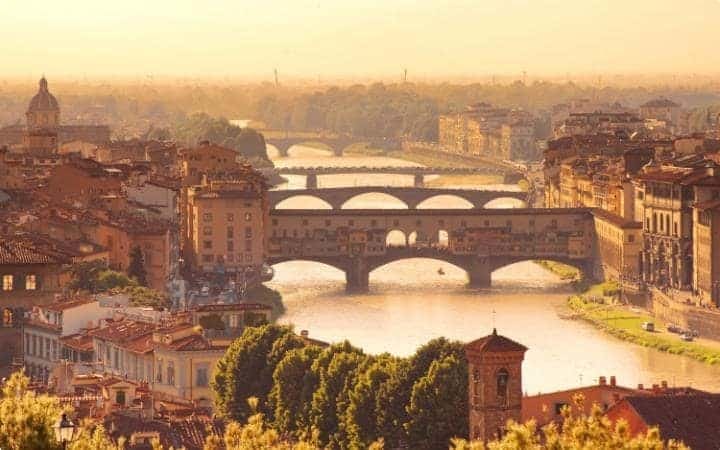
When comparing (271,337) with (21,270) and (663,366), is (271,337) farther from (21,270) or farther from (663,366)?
(663,366)

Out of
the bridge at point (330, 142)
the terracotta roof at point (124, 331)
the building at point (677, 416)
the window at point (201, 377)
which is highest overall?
the building at point (677, 416)

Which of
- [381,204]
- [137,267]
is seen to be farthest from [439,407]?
[381,204]

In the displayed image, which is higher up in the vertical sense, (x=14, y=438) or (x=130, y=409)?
(x=14, y=438)

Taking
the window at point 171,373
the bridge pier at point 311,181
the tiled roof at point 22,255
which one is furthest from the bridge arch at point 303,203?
the window at point 171,373

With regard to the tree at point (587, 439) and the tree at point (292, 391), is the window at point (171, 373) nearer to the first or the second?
the tree at point (292, 391)

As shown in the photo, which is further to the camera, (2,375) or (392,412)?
(2,375)

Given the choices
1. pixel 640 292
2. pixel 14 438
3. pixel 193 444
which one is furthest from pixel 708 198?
pixel 14 438
